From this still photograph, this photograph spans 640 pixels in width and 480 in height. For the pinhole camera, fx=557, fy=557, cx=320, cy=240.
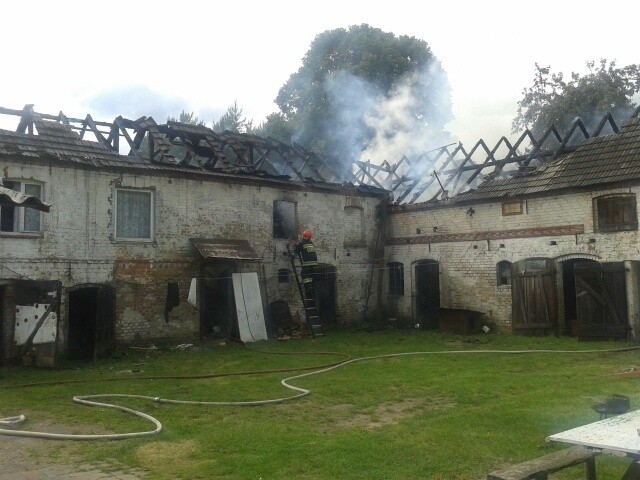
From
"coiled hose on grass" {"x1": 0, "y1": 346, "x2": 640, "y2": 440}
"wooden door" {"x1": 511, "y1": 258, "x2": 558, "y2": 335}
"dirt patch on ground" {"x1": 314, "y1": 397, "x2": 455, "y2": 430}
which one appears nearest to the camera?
"coiled hose on grass" {"x1": 0, "y1": 346, "x2": 640, "y2": 440}

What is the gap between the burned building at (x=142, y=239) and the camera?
45.0 feet

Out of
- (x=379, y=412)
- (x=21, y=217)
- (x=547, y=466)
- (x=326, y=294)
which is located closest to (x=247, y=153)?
(x=326, y=294)

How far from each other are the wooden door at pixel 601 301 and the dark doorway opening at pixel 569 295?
1.10 meters

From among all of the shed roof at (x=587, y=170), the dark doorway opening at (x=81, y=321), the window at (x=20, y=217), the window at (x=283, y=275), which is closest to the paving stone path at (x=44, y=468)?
the window at (x=20, y=217)

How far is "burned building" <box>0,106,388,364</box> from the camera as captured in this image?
1372 centimetres

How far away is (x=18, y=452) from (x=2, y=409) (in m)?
2.83

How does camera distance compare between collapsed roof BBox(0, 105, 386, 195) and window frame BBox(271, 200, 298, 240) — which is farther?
window frame BBox(271, 200, 298, 240)

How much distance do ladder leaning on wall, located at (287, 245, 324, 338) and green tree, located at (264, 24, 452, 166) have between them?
15.6 metres

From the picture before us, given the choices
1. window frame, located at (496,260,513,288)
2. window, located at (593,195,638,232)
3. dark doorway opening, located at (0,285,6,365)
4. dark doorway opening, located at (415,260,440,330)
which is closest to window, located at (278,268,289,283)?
dark doorway opening, located at (415,260,440,330)

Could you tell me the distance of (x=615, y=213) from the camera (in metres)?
15.4

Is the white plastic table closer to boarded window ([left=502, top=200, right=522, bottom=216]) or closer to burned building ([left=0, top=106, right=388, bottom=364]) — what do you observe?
burned building ([left=0, top=106, right=388, bottom=364])

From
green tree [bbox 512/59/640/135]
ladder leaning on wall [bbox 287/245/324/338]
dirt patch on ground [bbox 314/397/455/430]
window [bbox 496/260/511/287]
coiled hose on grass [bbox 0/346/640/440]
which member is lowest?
dirt patch on ground [bbox 314/397/455/430]

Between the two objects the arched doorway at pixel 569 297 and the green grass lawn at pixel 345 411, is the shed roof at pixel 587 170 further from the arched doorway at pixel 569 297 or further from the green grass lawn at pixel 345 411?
the green grass lawn at pixel 345 411

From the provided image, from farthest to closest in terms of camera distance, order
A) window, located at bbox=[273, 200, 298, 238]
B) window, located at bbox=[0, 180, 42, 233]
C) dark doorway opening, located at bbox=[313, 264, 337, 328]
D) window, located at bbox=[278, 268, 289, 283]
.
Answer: dark doorway opening, located at bbox=[313, 264, 337, 328], window, located at bbox=[273, 200, 298, 238], window, located at bbox=[278, 268, 289, 283], window, located at bbox=[0, 180, 42, 233]
